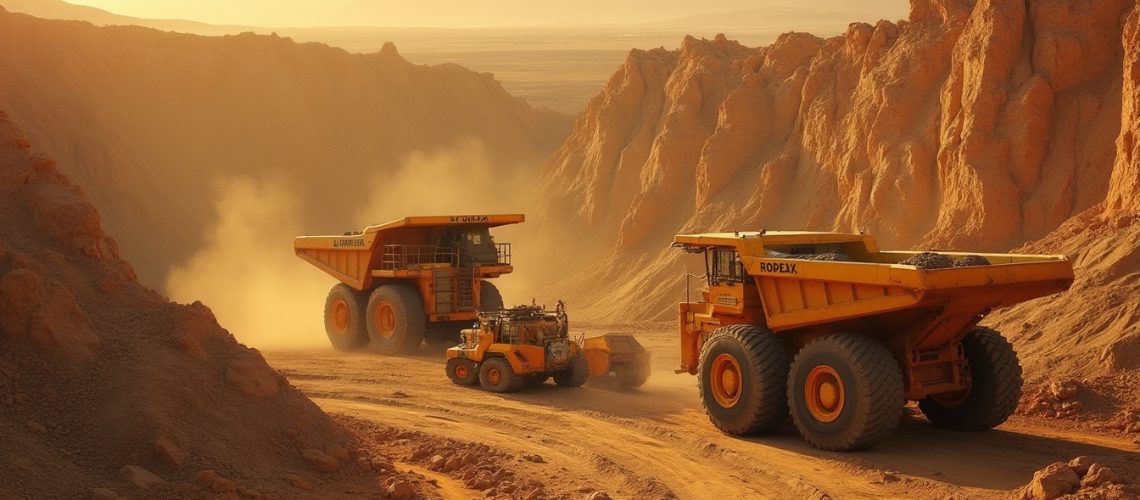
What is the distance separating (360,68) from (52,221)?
47481 mm

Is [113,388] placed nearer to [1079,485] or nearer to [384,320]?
[1079,485]

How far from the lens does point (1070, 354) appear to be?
58.3 ft

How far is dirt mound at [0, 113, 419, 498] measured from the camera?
10.4 m

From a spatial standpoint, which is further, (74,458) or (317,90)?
(317,90)

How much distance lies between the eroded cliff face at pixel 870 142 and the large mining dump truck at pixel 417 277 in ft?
22.4

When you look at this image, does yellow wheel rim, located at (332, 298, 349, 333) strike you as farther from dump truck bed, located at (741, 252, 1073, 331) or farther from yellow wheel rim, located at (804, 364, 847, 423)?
yellow wheel rim, located at (804, 364, 847, 423)

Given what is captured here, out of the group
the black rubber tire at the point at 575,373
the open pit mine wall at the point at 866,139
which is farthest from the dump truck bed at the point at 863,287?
the open pit mine wall at the point at 866,139

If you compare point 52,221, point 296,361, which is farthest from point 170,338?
point 296,361

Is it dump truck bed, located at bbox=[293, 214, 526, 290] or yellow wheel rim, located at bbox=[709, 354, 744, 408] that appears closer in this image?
yellow wheel rim, located at bbox=[709, 354, 744, 408]

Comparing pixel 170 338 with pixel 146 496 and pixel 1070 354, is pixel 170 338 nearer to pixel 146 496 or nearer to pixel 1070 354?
pixel 146 496

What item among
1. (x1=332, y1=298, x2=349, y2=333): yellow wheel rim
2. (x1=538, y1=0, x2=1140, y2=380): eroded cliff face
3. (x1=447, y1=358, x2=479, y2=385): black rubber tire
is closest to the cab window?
(x1=447, y1=358, x2=479, y2=385): black rubber tire

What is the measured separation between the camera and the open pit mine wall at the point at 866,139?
79.3 ft

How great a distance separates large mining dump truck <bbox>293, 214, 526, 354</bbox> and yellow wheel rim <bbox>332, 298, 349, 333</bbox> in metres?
0.13

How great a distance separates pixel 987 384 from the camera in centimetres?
1506
